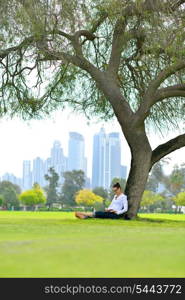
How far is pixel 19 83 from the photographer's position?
22969 millimetres

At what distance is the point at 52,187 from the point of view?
102312 millimetres

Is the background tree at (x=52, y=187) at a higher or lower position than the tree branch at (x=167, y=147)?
higher

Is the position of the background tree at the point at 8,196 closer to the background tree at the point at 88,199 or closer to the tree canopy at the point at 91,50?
the background tree at the point at 88,199

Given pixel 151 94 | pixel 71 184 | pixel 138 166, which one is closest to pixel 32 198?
pixel 71 184

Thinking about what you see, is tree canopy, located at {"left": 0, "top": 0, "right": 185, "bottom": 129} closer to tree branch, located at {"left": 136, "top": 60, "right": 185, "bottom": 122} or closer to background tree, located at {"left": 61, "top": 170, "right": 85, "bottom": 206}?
tree branch, located at {"left": 136, "top": 60, "right": 185, "bottom": 122}

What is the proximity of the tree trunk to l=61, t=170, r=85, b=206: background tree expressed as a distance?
82.0 metres

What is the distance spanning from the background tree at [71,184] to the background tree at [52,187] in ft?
6.52

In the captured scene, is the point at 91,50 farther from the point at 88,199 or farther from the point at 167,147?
the point at 88,199

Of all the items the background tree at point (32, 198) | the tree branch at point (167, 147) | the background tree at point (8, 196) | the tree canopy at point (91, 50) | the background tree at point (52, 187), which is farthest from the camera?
the background tree at point (52, 187)

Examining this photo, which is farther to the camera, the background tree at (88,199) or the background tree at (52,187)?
the background tree at (52,187)

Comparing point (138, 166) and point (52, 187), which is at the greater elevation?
point (52, 187)

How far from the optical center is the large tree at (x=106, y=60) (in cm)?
1800

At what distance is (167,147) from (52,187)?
8193 centimetres

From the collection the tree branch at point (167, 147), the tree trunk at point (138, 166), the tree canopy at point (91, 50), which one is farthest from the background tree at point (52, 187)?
the tree trunk at point (138, 166)
